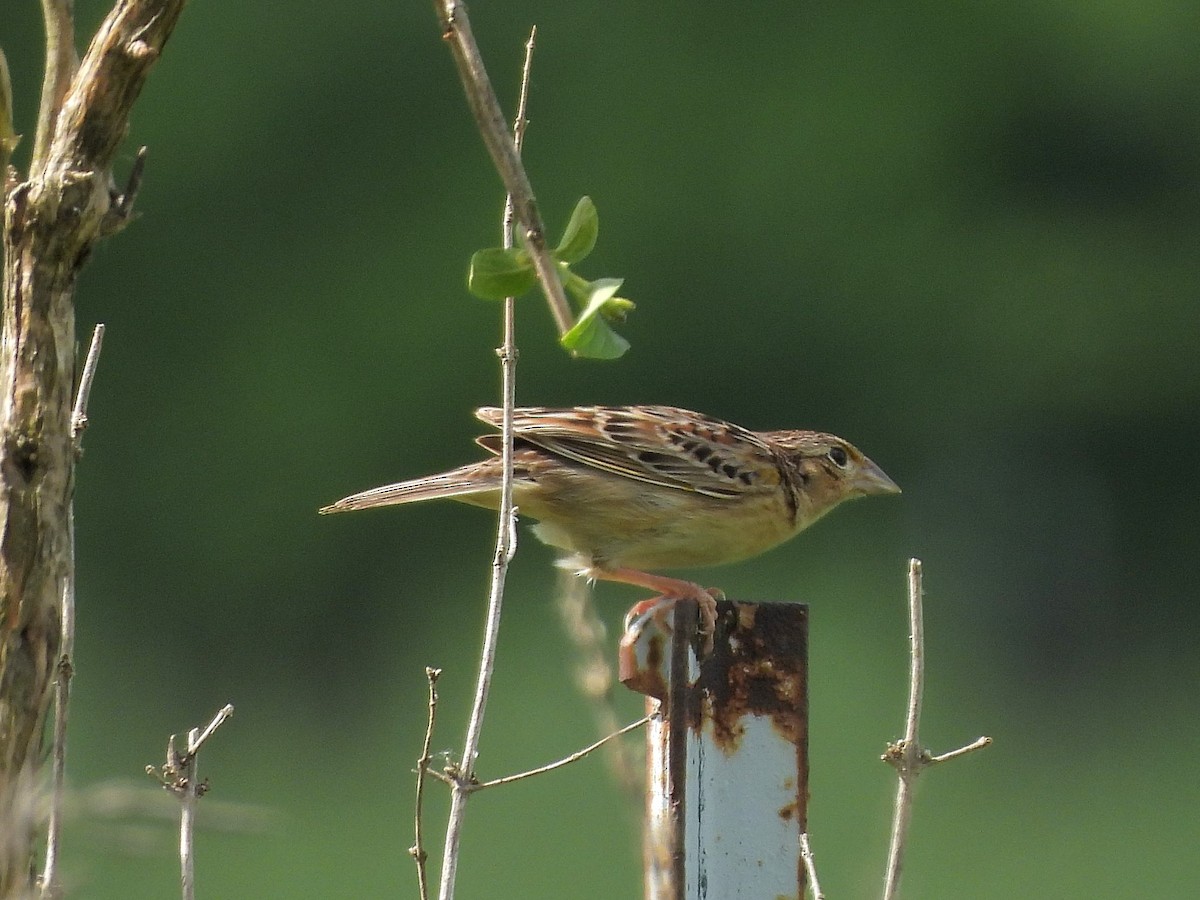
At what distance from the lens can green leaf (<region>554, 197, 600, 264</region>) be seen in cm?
189

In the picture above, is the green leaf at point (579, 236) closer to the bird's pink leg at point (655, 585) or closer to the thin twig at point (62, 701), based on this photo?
the thin twig at point (62, 701)

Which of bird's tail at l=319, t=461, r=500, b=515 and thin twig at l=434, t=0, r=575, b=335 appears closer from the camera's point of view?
thin twig at l=434, t=0, r=575, b=335

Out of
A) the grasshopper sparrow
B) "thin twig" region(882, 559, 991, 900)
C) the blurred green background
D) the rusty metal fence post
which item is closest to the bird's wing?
the grasshopper sparrow

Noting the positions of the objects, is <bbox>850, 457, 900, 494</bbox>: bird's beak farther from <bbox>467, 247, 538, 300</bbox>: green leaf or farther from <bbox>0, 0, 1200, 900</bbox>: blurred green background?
<bbox>0, 0, 1200, 900</bbox>: blurred green background

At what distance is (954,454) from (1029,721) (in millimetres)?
2802

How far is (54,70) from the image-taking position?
75.8 inches

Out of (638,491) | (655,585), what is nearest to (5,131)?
(655,585)

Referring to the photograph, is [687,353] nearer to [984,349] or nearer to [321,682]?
[984,349]

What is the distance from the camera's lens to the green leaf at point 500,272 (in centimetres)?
189

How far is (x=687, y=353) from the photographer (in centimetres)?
1819

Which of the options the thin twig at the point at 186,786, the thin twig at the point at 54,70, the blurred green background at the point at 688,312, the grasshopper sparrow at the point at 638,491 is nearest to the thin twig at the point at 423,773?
the thin twig at the point at 186,786

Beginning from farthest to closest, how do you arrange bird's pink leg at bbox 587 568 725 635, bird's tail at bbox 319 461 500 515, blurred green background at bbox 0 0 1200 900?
blurred green background at bbox 0 0 1200 900 < bird's tail at bbox 319 461 500 515 < bird's pink leg at bbox 587 568 725 635

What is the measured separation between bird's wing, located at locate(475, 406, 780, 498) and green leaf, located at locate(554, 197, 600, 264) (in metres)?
2.90

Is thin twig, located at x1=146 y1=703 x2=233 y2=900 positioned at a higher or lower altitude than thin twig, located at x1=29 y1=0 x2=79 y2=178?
lower
